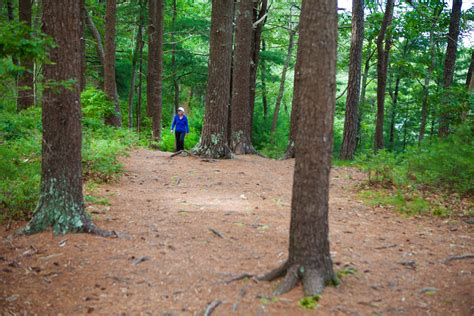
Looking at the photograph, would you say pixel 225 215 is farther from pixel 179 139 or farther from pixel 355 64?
pixel 355 64

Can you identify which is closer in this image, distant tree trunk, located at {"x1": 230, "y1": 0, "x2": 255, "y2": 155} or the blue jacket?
distant tree trunk, located at {"x1": 230, "y1": 0, "x2": 255, "y2": 155}

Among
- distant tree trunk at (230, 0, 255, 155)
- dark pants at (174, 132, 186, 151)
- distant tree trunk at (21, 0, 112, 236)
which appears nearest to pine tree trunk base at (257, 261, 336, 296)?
distant tree trunk at (21, 0, 112, 236)

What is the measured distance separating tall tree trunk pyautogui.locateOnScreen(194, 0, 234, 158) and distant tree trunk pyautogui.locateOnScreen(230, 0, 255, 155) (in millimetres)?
1763

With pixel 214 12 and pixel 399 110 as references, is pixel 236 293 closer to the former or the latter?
pixel 214 12

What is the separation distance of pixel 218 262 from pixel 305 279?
1.36 m

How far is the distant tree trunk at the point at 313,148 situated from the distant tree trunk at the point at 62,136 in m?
3.05

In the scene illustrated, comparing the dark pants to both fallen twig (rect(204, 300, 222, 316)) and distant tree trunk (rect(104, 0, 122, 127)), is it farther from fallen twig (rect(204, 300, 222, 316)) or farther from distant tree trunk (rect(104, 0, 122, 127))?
fallen twig (rect(204, 300, 222, 316))

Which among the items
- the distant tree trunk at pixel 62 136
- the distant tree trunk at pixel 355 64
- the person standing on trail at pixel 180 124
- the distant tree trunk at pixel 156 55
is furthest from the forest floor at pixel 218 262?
the distant tree trunk at pixel 156 55

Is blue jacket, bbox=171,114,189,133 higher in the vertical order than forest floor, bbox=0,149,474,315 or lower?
higher

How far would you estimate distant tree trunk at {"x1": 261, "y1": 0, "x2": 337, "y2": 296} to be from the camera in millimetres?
4652

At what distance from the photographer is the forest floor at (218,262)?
471 cm

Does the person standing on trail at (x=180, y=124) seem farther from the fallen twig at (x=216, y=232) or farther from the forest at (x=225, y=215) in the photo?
the fallen twig at (x=216, y=232)

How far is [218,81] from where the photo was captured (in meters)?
13.0

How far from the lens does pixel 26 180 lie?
782 cm
